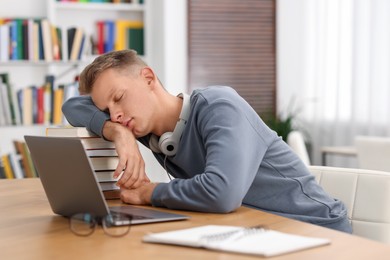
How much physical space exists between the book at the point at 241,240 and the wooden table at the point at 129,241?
1 cm

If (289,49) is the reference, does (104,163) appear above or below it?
below

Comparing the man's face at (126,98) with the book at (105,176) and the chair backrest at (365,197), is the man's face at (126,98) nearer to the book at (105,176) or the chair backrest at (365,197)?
the book at (105,176)

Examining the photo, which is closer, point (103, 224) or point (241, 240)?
point (241, 240)

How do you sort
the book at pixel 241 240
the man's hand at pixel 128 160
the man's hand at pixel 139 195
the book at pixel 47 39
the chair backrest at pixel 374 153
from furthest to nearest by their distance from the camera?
the book at pixel 47 39
the chair backrest at pixel 374 153
the man's hand at pixel 128 160
the man's hand at pixel 139 195
the book at pixel 241 240

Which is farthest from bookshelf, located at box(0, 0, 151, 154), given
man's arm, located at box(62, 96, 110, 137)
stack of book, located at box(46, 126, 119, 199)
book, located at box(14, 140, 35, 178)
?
stack of book, located at box(46, 126, 119, 199)

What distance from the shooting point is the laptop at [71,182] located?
4.90ft

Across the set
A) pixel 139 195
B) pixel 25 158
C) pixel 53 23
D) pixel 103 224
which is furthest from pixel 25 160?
pixel 103 224

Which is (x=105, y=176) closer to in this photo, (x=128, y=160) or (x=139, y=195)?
(x=128, y=160)

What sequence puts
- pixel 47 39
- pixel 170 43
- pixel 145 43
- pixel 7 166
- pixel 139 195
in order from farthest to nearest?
pixel 170 43 < pixel 145 43 < pixel 47 39 < pixel 7 166 < pixel 139 195

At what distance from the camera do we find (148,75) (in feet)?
6.60

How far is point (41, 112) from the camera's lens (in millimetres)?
5051

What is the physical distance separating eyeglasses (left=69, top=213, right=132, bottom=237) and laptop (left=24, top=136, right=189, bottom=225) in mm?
10

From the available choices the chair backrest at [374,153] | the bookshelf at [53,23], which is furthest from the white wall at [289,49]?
the chair backrest at [374,153]

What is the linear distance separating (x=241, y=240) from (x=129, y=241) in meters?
0.22
